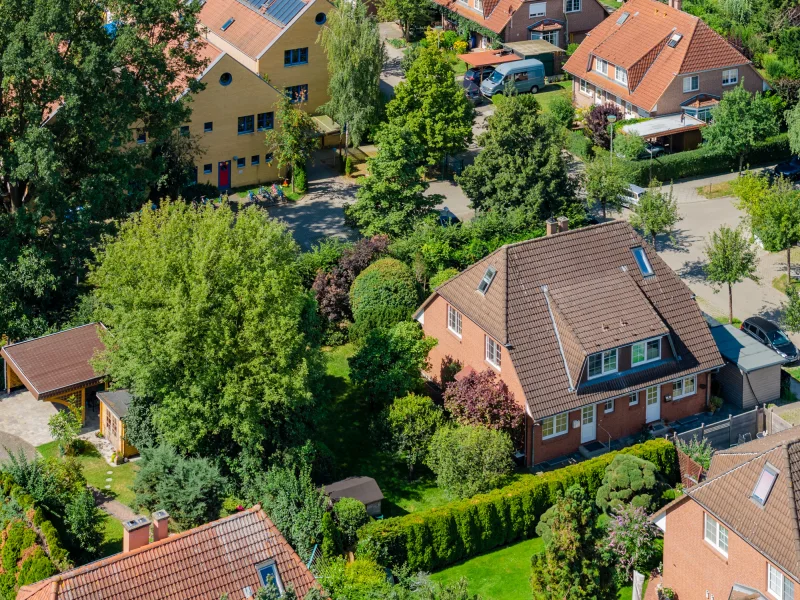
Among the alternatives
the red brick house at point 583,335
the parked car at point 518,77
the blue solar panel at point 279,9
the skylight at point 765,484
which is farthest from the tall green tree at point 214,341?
the parked car at point 518,77

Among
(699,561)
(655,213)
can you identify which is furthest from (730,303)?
(699,561)

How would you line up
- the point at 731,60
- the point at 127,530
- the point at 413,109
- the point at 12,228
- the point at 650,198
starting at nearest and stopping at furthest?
the point at 127,530, the point at 12,228, the point at 650,198, the point at 413,109, the point at 731,60

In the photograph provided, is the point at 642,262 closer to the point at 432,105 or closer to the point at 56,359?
the point at 432,105

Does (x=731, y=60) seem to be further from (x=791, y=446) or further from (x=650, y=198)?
(x=791, y=446)

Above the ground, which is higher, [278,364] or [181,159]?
[181,159]

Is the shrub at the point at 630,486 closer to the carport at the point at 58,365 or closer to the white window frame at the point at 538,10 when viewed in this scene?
the carport at the point at 58,365

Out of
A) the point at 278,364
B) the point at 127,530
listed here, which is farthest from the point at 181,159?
the point at 127,530

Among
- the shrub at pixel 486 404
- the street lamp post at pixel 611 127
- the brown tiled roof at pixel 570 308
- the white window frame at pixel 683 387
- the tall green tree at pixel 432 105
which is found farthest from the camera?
the street lamp post at pixel 611 127
